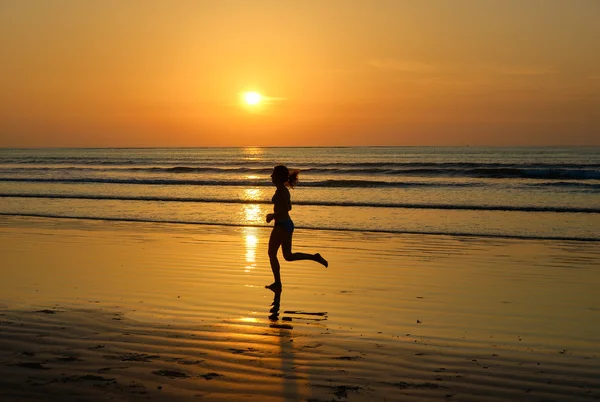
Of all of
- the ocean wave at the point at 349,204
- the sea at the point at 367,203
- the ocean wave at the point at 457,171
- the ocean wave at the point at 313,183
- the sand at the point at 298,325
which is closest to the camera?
the sand at the point at 298,325

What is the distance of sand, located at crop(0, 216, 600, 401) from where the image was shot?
16.6ft

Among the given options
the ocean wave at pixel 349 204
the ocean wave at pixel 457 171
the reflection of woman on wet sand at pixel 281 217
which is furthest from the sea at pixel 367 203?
the reflection of woman on wet sand at pixel 281 217

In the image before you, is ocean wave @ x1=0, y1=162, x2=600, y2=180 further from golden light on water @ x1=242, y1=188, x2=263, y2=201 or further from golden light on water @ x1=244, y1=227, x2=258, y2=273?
golden light on water @ x1=244, y1=227, x2=258, y2=273

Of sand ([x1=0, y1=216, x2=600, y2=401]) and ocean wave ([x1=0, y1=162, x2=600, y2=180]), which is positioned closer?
sand ([x1=0, y1=216, x2=600, y2=401])

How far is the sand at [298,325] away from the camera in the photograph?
199 inches

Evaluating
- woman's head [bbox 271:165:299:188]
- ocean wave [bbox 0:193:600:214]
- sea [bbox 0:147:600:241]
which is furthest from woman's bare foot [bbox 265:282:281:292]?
ocean wave [bbox 0:193:600:214]

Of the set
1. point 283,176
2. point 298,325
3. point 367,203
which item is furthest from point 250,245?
point 367,203

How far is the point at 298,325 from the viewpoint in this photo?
703 cm

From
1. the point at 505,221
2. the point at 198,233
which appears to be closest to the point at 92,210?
the point at 198,233

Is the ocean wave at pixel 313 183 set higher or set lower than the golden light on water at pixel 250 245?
higher

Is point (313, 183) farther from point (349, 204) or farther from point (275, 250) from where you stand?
point (275, 250)

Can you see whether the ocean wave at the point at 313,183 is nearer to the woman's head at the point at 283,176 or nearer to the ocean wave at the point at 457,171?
the ocean wave at the point at 457,171

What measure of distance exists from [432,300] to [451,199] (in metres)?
18.1

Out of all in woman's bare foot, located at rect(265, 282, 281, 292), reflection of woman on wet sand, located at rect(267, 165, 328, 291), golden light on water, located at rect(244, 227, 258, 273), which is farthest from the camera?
golden light on water, located at rect(244, 227, 258, 273)
